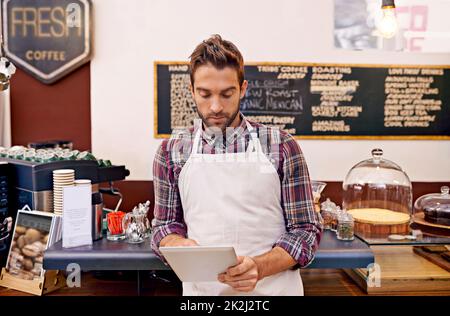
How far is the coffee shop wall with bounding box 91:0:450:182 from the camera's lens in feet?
6.48

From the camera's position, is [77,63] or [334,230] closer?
[334,230]

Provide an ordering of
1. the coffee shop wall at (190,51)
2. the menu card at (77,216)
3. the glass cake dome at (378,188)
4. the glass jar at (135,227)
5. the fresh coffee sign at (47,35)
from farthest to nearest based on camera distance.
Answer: the coffee shop wall at (190,51) → the fresh coffee sign at (47,35) → the glass cake dome at (378,188) → the glass jar at (135,227) → the menu card at (77,216)

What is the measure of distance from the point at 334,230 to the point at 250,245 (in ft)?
1.65

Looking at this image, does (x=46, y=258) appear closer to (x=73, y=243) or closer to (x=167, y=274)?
(x=73, y=243)

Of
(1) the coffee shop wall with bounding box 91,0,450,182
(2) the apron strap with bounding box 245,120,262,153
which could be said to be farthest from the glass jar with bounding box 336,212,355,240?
(1) the coffee shop wall with bounding box 91,0,450,182

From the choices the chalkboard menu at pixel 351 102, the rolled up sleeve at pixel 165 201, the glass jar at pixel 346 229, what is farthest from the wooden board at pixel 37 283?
the chalkboard menu at pixel 351 102

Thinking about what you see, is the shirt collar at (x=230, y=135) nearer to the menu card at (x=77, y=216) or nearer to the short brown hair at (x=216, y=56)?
the short brown hair at (x=216, y=56)

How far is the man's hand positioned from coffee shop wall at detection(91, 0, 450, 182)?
57.2 inches

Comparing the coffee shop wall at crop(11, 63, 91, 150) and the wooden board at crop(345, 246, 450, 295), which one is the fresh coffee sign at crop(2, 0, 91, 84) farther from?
the wooden board at crop(345, 246, 450, 295)

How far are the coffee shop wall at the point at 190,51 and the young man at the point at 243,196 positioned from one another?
124cm

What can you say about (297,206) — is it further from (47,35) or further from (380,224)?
(47,35)

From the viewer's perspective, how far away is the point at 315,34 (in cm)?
208

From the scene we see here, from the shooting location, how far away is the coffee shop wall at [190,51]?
1976 mm
